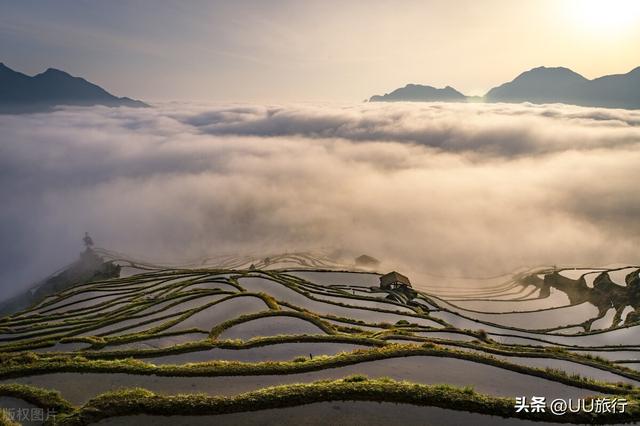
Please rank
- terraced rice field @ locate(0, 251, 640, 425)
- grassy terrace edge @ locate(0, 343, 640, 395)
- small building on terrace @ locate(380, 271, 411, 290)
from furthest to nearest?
small building on terrace @ locate(380, 271, 411, 290)
grassy terrace edge @ locate(0, 343, 640, 395)
terraced rice field @ locate(0, 251, 640, 425)

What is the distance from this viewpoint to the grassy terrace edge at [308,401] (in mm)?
17453

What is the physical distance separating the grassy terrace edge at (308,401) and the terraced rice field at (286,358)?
0.06 meters

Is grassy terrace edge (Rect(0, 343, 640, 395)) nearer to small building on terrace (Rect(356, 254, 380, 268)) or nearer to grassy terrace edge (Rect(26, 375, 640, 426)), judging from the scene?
grassy terrace edge (Rect(26, 375, 640, 426))

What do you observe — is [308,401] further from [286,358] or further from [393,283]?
[393,283]

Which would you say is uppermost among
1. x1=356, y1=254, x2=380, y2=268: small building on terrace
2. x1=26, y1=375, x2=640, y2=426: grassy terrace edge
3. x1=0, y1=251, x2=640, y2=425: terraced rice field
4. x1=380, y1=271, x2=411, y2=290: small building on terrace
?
x1=26, y1=375, x2=640, y2=426: grassy terrace edge

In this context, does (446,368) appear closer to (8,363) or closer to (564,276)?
(8,363)

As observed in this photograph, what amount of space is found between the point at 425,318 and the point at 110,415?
47384mm

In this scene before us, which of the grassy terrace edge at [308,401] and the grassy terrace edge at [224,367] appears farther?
the grassy terrace edge at [224,367]

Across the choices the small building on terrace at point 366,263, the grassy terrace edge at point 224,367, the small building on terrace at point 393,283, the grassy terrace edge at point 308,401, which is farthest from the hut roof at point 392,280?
the small building on terrace at point 366,263

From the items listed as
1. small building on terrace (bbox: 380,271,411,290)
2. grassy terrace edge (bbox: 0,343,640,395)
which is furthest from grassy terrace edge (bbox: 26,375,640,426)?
small building on terrace (bbox: 380,271,411,290)

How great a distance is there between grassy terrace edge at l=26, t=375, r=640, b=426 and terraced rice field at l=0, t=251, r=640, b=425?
0.06 m

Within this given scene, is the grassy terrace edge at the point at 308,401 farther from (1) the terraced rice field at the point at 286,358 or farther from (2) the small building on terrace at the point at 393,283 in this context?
(2) the small building on terrace at the point at 393,283

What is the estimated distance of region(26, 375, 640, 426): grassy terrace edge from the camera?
17.5 meters

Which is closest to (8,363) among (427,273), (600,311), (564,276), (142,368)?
(142,368)
